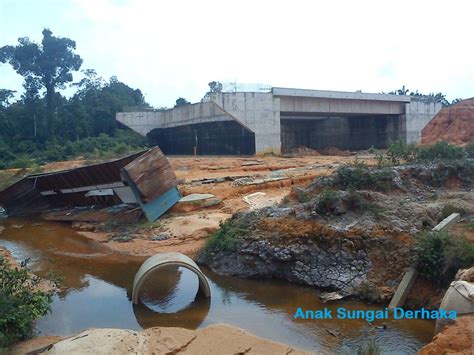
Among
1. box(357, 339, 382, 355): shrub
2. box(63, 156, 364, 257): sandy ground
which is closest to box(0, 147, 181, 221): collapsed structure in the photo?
box(63, 156, 364, 257): sandy ground

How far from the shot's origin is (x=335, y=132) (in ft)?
126

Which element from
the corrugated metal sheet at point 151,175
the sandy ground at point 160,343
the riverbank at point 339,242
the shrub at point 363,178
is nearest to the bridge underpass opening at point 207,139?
the corrugated metal sheet at point 151,175

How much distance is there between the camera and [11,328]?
6457 mm

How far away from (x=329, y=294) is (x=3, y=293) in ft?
17.4

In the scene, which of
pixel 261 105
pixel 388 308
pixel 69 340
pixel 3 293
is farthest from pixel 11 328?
pixel 261 105

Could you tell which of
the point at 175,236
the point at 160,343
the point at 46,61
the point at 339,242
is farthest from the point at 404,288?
the point at 46,61

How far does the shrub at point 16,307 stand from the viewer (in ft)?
20.8

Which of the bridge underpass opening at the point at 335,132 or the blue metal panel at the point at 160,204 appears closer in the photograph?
the blue metal panel at the point at 160,204

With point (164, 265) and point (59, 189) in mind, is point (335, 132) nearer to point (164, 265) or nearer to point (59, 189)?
point (59, 189)

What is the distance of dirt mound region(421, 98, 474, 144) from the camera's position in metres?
38.1

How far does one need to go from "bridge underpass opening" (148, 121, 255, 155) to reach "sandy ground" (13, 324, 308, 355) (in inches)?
907

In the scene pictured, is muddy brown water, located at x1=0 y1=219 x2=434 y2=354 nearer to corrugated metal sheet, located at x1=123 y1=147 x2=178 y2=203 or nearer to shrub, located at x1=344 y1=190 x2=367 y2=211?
shrub, located at x1=344 y1=190 x2=367 y2=211

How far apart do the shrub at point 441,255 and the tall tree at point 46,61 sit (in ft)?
123

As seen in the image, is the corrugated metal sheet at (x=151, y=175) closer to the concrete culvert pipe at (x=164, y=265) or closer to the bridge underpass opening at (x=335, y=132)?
the concrete culvert pipe at (x=164, y=265)
